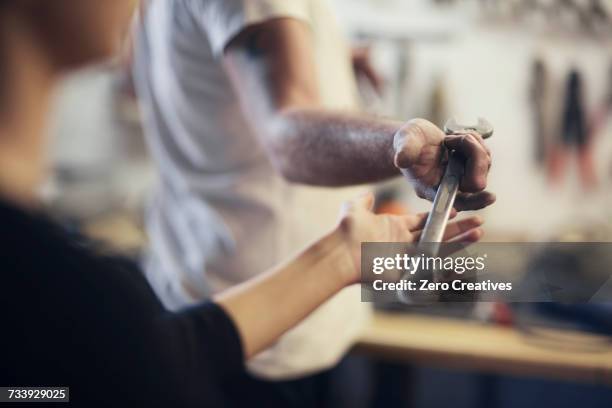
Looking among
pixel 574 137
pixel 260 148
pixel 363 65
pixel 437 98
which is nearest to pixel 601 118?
pixel 574 137

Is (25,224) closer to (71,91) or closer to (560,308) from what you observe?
(560,308)

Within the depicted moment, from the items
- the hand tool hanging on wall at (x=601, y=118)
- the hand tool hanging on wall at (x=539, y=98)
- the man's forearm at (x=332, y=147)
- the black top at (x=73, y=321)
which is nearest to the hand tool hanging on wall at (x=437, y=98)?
the hand tool hanging on wall at (x=539, y=98)

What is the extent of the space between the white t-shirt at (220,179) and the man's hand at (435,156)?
16 centimetres

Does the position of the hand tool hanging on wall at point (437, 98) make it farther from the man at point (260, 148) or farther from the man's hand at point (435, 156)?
the man's hand at point (435, 156)

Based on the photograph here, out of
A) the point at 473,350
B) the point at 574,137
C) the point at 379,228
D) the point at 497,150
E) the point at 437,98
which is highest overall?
the point at 437,98

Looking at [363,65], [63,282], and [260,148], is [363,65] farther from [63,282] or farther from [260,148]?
[63,282]

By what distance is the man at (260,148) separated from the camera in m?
0.43

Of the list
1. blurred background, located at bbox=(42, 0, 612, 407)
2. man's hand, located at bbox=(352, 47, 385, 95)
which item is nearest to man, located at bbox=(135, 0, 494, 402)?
man's hand, located at bbox=(352, 47, 385, 95)

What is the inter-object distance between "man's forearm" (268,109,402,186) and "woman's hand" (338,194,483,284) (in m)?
0.02

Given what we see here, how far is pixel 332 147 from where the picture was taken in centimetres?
45

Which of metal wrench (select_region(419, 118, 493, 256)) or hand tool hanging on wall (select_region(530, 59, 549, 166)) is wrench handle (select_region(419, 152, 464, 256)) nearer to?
metal wrench (select_region(419, 118, 493, 256))

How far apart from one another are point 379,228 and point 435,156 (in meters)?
0.07

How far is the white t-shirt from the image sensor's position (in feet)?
1.83

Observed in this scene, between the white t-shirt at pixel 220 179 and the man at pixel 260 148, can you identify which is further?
the white t-shirt at pixel 220 179
